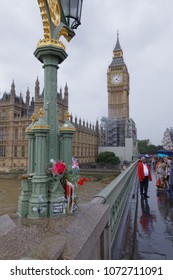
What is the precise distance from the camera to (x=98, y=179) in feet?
155

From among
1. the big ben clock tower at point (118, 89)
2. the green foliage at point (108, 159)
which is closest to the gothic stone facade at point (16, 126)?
the green foliage at point (108, 159)

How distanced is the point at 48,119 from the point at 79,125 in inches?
2403

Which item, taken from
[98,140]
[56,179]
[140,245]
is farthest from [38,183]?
[98,140]

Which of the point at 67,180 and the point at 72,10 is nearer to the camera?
the point at 67,180

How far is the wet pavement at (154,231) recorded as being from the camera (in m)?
3.24

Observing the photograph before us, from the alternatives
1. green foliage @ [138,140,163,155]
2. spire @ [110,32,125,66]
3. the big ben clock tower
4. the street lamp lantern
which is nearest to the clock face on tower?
the big ben clock tower

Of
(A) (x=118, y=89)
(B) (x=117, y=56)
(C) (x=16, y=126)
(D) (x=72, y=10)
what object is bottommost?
(D) (x=72, y=10)

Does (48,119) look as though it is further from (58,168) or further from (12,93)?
(12,93)

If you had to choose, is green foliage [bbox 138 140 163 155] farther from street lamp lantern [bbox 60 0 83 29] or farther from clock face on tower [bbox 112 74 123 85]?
street lamp lantern [bbox 60 0 83 29]

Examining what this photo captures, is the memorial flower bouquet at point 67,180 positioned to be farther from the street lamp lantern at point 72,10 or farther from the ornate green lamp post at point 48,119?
the street lamp lantern at point 72,10

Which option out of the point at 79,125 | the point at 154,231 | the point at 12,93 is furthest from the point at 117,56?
the point at 154,231

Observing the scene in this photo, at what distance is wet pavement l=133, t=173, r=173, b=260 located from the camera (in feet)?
10.6

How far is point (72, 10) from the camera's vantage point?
3.71 m

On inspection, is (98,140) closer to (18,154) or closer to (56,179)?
(18,154)
